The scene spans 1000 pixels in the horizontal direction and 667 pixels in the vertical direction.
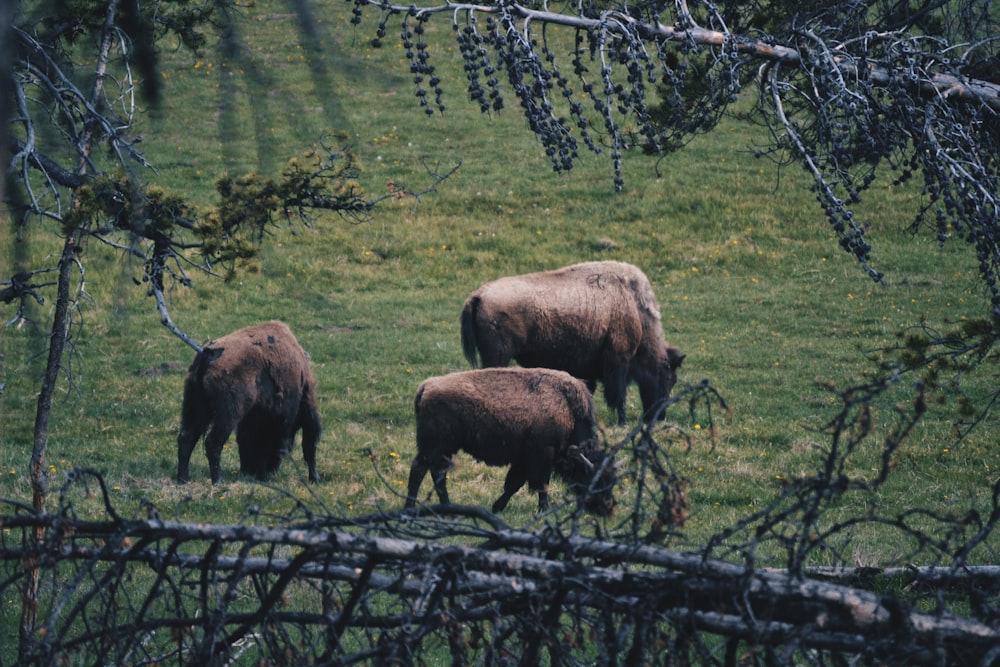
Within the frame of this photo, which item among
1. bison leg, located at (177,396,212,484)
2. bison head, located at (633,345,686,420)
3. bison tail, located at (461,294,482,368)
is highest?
bison tail, located at (461,294,482,368)

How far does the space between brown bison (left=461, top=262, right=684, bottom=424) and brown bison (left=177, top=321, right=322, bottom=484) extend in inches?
80.6

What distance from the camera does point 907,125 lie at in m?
5.18

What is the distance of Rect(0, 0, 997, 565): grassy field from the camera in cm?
248

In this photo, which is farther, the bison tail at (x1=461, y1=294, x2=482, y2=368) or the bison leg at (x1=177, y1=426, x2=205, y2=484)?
the bison tail at (x1=461, y1=294, x2=482, y2=368)

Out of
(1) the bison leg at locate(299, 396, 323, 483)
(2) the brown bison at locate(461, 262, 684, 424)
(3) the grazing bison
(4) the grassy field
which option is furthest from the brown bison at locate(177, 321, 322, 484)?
(2) the brown bison at locate(461, 262, 684, 424)

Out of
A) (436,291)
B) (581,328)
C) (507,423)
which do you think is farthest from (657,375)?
(436,291)

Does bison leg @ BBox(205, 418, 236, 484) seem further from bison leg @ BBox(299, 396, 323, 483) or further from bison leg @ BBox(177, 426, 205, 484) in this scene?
bison leg @ BBox(299, 396, 323, 483)

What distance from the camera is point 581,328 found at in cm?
1312

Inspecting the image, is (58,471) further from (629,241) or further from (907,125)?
(629,241)

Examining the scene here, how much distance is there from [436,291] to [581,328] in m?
7.25

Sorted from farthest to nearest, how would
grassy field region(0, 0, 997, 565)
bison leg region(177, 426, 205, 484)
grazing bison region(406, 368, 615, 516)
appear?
bison leg region(177, 426, 205, 484), grazing bison region(406, 368, 615, 516), grassy field region(0, 0, 997, 565)

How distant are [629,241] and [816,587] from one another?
19402 mm

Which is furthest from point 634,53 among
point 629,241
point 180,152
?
point 629,241

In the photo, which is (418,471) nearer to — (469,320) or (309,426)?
(309,426)
